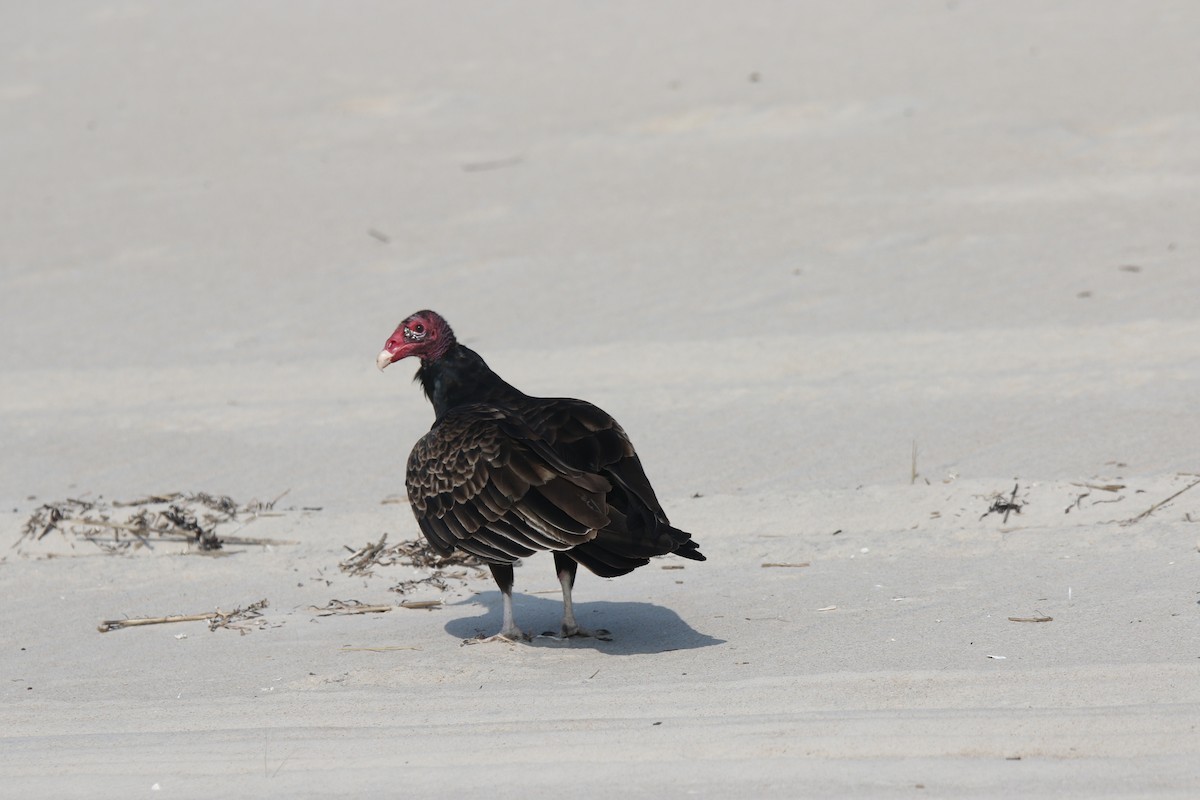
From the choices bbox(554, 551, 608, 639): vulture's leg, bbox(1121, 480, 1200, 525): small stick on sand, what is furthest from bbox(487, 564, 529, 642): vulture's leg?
bbox(1121, 480, 1200, 525): small stick on sand

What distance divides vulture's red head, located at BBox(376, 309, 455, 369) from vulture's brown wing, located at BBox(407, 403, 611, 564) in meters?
0.69

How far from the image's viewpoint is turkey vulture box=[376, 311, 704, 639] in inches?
212

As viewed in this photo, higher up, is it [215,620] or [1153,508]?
[1153,508]

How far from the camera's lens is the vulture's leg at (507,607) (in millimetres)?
5887

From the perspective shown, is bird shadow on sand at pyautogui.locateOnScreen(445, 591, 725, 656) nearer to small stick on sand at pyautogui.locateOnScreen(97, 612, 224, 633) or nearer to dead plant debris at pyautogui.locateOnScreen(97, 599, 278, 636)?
dead plant debris at pyautogui.locateOnScreen(97, 599, 278, 636)

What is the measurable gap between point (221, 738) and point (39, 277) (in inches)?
397

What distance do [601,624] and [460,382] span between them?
1212 millimetres

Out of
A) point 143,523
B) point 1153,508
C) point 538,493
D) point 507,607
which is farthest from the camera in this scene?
point 143,523

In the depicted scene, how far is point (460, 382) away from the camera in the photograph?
6598 mm

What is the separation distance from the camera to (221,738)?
4.65 meters

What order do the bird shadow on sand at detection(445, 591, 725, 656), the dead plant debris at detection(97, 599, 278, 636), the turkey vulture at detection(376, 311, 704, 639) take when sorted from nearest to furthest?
the turkey vulture at detection(376, 311, 704, 639), the bird shadow on sand at detection(445, 591, 725, 656), the dead plant debris at detection(97, 599, 278, 636)

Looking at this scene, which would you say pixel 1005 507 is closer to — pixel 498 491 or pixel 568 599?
pixel 568 599

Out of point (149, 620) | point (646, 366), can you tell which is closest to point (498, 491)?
point (149, 620)

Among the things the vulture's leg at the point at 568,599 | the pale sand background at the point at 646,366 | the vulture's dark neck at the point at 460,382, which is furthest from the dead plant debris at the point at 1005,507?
the vulture's dark neck at the point at 460,382
